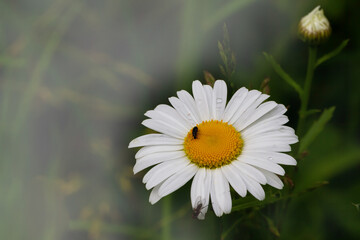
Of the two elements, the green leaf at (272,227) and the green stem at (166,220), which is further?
the green stem at (166,220)

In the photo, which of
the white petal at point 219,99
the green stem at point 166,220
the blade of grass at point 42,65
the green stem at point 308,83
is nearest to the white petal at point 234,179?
the white petal at point 219,99

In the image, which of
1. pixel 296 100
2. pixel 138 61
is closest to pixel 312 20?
pixel 296 100

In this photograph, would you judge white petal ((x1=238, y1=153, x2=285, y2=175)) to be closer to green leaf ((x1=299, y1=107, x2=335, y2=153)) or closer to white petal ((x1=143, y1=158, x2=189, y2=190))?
white petal ((x1=143, y1=158, x2=189, y2=190))

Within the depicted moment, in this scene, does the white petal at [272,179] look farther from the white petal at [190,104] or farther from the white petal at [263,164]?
the white petal at [190,104]

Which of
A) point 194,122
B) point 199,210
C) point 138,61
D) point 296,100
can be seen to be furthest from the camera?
point 138,61

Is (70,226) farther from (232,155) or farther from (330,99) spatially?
(330,99)

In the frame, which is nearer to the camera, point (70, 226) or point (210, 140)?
point (210, 140)
